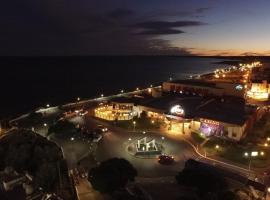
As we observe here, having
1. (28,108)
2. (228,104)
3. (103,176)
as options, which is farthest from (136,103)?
(28,108)

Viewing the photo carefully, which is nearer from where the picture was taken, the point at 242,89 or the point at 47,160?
the point at 47,160

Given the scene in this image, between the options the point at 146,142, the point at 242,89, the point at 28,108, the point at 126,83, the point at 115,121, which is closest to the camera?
the point at 146,142

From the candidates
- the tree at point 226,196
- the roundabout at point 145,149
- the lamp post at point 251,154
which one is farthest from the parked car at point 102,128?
the tree at point 226,196

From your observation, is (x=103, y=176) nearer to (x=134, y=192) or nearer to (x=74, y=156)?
(x=134, y=192)

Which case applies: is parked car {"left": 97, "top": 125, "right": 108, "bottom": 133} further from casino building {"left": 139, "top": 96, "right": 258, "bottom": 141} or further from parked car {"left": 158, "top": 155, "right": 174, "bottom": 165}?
parked car {"left": 158, "top": 155, "right": 174, "bottom": 165}

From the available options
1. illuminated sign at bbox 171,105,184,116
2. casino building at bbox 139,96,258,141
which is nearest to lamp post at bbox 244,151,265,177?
casino building at bbox 139,96,258,141

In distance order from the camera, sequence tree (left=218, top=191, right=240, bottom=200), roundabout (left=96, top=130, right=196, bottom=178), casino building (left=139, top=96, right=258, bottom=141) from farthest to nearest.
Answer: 1. casino building (left=139, top=96, right=258, bottom=141)
2. roundabout (left=96, top=130, right=196, bottom=178)
3. tree (left=218, top=191, right=240, bottom=200)

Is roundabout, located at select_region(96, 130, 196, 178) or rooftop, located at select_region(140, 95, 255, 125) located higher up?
rooftop, located at select_region(140, 95, 255, 125)

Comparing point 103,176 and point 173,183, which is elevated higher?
point 103,176

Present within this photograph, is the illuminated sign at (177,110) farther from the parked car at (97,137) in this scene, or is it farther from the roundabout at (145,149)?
the parked car at (97,137)
